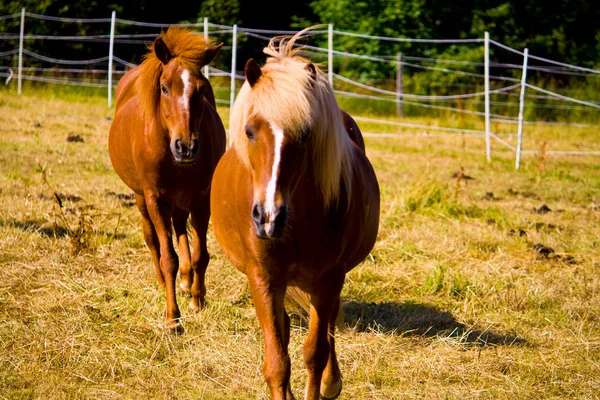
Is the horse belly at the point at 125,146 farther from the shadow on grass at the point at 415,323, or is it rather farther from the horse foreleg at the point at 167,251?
the shadow on grass at the point at 415,323

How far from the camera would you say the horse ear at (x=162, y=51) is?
484 centimetres

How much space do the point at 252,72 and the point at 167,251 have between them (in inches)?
89.3

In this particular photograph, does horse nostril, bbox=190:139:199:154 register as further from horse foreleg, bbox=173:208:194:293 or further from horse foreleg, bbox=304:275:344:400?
horse foreleg, bbox=304:275:344:400

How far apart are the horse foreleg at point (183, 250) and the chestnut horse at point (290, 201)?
67.6 inches

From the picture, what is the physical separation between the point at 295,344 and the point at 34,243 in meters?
2.54

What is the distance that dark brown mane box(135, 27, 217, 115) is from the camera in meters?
4.95

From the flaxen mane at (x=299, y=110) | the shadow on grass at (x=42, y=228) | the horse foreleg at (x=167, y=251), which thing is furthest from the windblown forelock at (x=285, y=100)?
the shadow on grass at (x=42, y=228)

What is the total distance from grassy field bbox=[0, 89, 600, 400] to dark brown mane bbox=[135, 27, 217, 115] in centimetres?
127

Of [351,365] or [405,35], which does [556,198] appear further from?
[405,35]

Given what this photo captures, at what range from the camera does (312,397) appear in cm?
354

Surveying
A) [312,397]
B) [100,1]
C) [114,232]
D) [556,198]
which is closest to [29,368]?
[312,397]

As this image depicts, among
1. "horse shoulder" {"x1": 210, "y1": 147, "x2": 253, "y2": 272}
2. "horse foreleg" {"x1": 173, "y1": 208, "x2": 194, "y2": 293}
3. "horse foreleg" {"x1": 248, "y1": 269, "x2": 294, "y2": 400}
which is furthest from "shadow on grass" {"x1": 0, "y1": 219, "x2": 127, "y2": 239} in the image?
"horse foreleg" {"x1": 248, "y1": 269, "x2": 294, "y2": 400}

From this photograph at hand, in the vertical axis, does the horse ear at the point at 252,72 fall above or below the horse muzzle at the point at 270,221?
above

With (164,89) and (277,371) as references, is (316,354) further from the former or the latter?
(164,89)
